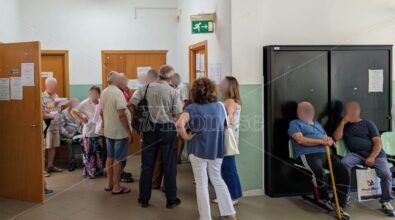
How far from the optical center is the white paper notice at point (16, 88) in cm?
434

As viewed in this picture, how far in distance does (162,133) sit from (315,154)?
1.55 metres

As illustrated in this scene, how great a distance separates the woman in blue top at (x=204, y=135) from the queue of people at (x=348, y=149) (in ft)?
3.26

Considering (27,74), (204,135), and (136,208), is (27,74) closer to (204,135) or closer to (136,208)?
(136,208)

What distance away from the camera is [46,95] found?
19.0ft

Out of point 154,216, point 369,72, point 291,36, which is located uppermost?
point 291,36

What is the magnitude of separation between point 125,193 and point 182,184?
737 millimetres

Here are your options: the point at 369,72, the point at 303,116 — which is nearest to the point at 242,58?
the point at 303,116

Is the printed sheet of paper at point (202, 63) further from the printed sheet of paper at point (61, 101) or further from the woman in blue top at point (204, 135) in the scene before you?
the printed sheet of paper at point (61, 101)

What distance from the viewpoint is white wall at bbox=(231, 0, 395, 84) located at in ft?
14.0

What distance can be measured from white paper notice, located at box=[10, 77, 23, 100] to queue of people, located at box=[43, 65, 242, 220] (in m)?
0.89

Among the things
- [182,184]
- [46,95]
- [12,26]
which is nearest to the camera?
[182,184]

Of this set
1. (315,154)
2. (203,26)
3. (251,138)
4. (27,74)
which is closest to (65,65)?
(27,74)

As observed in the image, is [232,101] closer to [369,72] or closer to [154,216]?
[154,216]

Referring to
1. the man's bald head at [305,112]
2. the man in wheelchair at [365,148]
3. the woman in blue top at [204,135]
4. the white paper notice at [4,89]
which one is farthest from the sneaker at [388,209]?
the white paper notice at [4,89]
